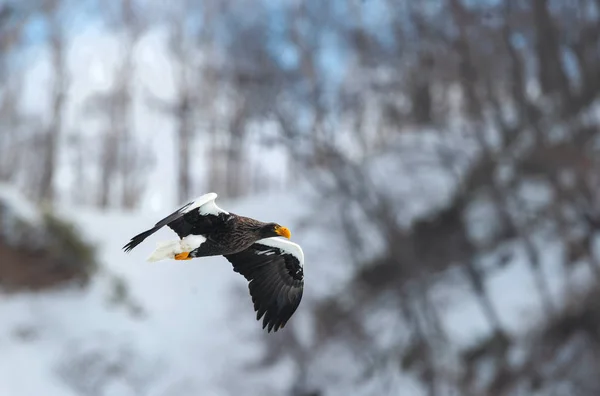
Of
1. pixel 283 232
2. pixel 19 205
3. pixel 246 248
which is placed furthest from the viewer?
pixel 19 205

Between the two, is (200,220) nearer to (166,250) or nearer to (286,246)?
(166,250)

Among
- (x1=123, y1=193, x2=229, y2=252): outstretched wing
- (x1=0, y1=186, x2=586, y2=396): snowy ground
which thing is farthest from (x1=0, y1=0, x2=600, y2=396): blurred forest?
(x1=123, y1=193, x2=229, y2=252): outstretched wing

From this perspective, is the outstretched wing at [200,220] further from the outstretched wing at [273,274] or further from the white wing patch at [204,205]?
the outstretched wing at [273,274]

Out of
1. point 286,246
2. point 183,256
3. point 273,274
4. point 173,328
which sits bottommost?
point 183,256

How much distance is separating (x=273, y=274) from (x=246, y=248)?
436 mm

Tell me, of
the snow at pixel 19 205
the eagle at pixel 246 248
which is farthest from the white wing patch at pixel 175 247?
the snow at pixel 19 205

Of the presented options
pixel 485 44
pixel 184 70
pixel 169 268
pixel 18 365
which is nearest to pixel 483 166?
pixel 485 44

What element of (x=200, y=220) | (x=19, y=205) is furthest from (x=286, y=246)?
(x=19, y=205)

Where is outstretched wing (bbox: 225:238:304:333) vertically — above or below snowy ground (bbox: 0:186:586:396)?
below

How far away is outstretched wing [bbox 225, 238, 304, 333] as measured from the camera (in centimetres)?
531

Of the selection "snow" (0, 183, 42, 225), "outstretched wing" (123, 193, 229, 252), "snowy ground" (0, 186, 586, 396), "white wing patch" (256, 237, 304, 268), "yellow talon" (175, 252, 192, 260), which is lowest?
"yellow talon" (175, 252, 192, 260)

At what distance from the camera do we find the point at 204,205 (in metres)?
4.54

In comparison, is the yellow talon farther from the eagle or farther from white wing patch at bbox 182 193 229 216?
white wing patch at bbox 182 193 229 216

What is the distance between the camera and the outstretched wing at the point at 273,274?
531 cm
